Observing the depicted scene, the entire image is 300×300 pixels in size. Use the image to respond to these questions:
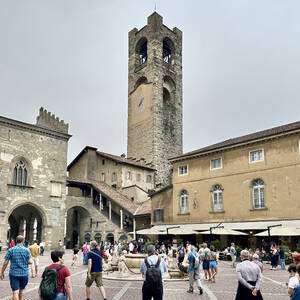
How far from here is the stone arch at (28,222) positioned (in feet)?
117

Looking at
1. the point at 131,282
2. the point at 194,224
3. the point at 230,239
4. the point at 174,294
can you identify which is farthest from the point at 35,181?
the point at 174,294

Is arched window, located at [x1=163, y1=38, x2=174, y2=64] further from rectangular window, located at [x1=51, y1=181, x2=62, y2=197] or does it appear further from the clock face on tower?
rectangular window, located at [x1=51, y1=181, x2=62, y2=197]

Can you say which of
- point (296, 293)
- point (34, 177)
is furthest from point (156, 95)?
point (296, 293)

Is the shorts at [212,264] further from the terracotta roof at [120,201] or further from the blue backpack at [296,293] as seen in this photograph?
the terracotta roof at [120,201]

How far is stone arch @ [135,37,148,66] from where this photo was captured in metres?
58.6

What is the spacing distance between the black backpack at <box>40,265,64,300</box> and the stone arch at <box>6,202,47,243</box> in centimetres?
3132

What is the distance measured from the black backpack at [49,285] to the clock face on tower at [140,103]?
1925 inches

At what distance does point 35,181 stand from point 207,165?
55.8 ft

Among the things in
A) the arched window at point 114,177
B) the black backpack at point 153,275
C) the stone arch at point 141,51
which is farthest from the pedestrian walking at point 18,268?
the stone arch at point 141,51

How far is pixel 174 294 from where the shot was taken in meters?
11.0

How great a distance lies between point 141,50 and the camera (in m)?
60.1

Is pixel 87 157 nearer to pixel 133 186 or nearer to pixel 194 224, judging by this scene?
pixel 133 186

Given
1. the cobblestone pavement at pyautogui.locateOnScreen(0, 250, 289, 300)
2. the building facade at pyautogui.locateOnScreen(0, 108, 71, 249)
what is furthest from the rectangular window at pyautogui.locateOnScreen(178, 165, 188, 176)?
the cobblestone pavement at pyautogui.locateOnScreen(0, 250, 289, 300)

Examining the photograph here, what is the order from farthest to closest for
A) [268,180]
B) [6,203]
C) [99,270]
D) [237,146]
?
[6,203] < [237,146] < [268,180] < [99,270]
